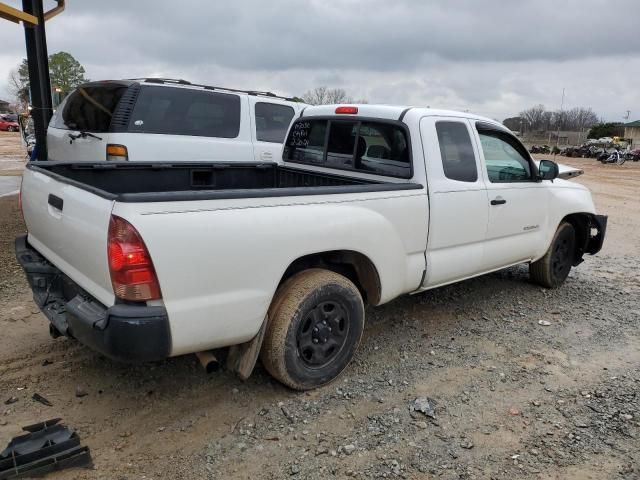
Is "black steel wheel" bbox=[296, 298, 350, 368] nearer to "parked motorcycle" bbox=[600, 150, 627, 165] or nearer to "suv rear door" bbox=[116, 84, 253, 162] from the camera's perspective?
"suv rear door" bbox=[116, 84, 253, 162]

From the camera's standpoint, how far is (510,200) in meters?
4.65

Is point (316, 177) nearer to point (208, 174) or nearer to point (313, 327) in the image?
point (208, 174)

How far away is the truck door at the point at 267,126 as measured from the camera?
7219 mm

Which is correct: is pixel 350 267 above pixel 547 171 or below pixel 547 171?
below

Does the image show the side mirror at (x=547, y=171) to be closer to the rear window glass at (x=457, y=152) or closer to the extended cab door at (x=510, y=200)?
the extended cab door at (x=510, y=200)

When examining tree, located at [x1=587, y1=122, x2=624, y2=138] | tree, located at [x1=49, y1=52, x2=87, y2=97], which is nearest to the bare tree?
tree, located at [x1=587, y1=122, x2=624, y2=138]

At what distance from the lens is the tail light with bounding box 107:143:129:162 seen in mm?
5805

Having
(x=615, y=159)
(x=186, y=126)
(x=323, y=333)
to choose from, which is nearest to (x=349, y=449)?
(x=323, y=333)

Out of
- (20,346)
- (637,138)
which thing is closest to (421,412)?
(20,346)

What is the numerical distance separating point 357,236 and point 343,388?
103 centimetres

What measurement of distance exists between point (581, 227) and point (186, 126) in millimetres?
4792

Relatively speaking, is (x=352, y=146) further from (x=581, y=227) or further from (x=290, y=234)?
(x=581, y=227)

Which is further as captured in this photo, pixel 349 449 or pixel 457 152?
pixel 457 152

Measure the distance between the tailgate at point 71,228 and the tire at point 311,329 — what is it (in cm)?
99
